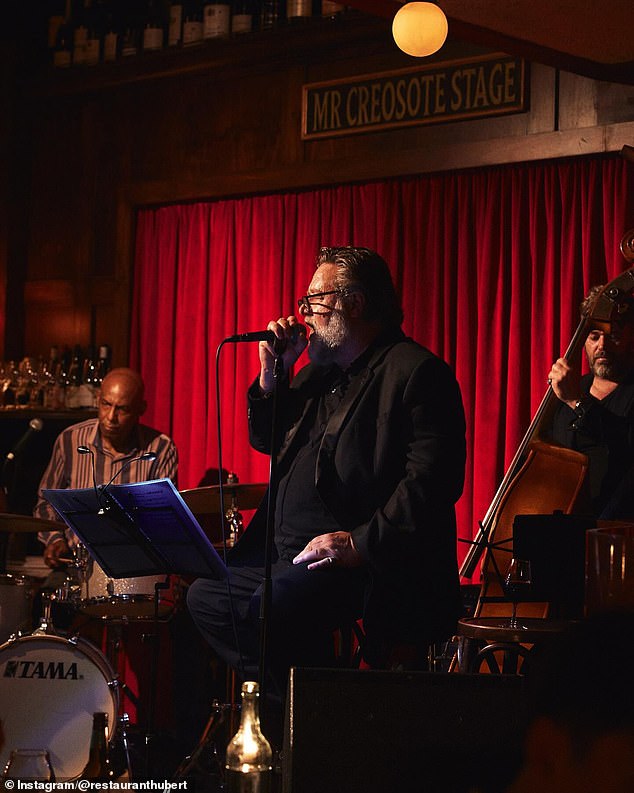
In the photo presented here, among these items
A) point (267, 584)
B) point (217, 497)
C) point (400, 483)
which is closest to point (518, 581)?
point (400, 483)

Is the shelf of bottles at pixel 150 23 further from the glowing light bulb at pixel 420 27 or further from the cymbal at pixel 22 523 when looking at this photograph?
the cymbal at pixel 22 523

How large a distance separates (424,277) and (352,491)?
240 centimetres

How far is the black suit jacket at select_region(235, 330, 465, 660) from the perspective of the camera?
329 centimetres

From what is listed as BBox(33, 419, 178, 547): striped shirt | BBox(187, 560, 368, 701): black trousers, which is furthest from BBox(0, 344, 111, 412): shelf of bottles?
BBox(187, 560, 368, 701): black trousers

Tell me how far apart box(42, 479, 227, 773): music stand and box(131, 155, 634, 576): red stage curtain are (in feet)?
7.32

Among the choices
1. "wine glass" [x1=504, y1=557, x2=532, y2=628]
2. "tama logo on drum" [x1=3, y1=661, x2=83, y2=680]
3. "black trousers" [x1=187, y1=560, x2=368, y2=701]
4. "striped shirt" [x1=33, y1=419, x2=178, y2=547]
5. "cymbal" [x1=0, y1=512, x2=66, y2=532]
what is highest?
"striped shirt" [x1=33, y1=419, x2=178, y2=547]

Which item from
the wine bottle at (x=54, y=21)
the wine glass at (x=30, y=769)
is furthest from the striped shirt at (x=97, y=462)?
the wine glass at (x=30, y=769)

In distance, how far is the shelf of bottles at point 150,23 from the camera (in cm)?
621

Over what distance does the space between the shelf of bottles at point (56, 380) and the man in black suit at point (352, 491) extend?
2.94 meters

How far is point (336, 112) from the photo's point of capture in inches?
234

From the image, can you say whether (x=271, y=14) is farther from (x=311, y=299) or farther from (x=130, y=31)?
(x=311, y=299)

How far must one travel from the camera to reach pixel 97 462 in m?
5.62

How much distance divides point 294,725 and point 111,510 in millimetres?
1702

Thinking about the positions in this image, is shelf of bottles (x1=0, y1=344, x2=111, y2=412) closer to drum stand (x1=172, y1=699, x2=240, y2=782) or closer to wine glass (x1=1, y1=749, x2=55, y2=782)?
drum stand (x1=172, y1=699, x2=240, y2=782)
